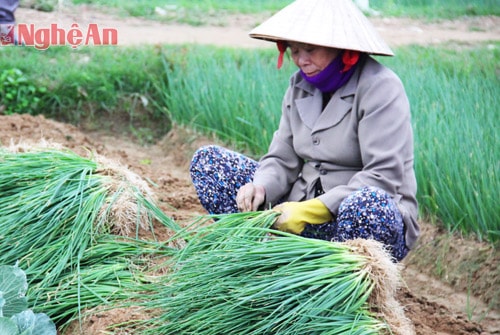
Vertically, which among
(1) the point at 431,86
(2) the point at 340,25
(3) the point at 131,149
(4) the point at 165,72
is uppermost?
(2) the point at 340,25

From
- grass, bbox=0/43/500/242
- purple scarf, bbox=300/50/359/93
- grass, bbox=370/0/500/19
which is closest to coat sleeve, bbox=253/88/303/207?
purple scarf, bbox=300/50/359/93

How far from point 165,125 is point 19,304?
341 centimetres

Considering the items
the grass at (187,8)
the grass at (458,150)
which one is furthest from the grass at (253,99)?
the grass at (187,8)

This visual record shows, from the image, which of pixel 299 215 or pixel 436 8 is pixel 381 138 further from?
pixel 436 8

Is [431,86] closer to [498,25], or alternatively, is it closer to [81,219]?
[81,219]

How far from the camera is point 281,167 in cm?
350

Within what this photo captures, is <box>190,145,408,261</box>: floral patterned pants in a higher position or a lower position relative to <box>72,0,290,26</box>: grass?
higher

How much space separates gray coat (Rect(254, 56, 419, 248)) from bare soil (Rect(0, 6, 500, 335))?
45 centimetres

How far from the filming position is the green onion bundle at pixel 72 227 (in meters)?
3.16

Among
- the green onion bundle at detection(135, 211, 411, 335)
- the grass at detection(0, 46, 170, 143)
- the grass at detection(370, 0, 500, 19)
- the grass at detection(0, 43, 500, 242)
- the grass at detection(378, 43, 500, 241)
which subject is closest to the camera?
the green onion bundle at detection(135, 211, 411, 335)

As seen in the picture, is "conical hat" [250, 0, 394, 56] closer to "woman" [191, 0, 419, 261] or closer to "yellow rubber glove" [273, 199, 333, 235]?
"woman" [191, 0, 419, 261]

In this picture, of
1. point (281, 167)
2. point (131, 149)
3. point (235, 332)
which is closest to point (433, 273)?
point (281, 167)

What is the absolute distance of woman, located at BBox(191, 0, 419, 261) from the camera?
306cm

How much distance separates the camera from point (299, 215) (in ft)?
10.00
